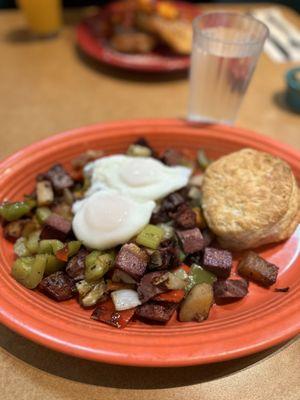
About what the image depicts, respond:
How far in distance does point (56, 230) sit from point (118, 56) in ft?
6.18

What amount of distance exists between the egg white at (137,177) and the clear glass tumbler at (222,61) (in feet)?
1.65

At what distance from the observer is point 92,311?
4.80ft

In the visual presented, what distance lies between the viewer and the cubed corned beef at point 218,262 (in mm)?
1545

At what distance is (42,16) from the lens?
3523mm

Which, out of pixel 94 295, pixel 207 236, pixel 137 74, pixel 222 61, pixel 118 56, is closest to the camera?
pixel 94 295

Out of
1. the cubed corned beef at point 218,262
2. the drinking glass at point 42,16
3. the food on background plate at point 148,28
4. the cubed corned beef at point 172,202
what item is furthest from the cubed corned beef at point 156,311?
the drinking glass at point 42,16

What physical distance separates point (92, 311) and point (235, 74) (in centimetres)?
151

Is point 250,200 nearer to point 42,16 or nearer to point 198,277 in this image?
point 198,277

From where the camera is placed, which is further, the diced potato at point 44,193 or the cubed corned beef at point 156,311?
the diced potato at point 44,193

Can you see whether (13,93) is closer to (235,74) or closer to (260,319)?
(235,74)

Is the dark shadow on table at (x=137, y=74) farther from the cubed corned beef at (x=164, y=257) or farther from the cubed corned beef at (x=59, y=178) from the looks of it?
the cubed corned beef at (x=164, y=257)

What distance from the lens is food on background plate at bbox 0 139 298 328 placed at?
1.46 meters

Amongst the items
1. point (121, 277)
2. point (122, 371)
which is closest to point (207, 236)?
point (121, 277)

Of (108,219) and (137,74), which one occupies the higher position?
(108,219)
